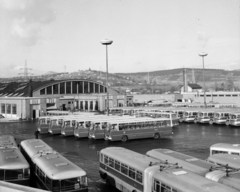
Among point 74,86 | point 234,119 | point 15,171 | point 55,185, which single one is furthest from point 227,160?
point 74,86

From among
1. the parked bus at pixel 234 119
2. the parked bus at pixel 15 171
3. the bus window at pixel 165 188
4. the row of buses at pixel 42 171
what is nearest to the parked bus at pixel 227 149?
the bus window at pixel 165 188

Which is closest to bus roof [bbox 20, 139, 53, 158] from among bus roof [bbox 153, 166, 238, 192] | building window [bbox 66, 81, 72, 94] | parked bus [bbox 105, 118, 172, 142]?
bus roof [bbox 153, 166, 238, 192]

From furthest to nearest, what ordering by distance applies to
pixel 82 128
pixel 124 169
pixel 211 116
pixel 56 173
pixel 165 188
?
pixel 211 116
pixel 82 128
pixel 124 169
pixel 56 173
pixel 165 188

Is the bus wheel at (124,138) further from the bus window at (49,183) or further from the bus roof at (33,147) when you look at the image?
the bus window at (49,183)

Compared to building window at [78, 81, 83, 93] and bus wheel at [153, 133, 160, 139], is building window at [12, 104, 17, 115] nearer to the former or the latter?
building window at [78, 81, 83, 93]

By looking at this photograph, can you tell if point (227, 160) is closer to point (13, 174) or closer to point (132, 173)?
point (132, 173)
